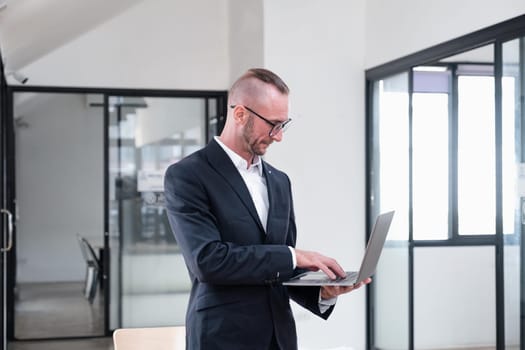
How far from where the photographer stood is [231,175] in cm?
204

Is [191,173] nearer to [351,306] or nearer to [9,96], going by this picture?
[351,306]

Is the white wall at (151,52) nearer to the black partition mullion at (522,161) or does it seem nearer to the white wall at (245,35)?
the white wall at (245,35)

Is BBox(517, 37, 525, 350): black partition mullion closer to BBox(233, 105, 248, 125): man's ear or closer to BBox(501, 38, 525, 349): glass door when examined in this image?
BBox(501, 38, 525, 349): glass door

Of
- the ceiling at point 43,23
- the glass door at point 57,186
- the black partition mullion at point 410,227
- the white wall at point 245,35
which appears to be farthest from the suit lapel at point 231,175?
the glass door at point 57,186

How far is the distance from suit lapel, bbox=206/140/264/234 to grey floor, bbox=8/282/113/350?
16.0 feet

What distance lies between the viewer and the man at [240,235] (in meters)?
1.92

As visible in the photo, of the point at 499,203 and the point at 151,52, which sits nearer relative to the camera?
the point at 499,203

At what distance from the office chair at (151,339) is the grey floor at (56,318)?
3.71m

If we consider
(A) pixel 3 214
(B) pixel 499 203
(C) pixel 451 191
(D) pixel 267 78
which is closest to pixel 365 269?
(D) pixel 267 78

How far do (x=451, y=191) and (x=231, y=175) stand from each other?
3288 mm

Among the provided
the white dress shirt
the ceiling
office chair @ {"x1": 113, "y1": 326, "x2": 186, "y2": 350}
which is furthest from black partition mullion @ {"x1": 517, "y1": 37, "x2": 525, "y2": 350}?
the ceiling

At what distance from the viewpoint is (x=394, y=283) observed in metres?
5.67

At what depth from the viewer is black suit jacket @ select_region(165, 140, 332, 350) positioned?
74.9 inches

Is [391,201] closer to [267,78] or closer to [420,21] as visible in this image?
[420,21]
